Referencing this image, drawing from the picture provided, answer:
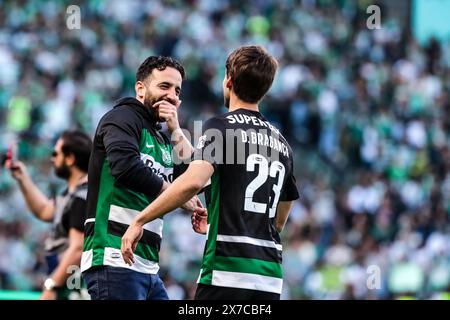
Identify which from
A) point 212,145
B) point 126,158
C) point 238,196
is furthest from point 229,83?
point 126,158

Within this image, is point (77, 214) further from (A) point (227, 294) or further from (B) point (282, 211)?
(A) point (227, 294)

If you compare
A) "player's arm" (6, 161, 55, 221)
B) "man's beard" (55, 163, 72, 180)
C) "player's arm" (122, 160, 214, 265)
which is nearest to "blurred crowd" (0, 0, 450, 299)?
"player's arm" (6, 161, 55, 221)

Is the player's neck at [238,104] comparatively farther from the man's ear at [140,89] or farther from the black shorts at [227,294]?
the black shorts at [227,294]

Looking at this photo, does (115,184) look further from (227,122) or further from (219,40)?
(219,40)

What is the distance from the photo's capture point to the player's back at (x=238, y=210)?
5.57m

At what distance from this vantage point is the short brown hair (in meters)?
5.69

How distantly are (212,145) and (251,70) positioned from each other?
18.4 inches

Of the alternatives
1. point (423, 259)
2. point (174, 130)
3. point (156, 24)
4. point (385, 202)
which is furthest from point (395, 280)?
point (174, 130)

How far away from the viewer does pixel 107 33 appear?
1955cm

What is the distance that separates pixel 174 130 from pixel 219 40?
570 inches

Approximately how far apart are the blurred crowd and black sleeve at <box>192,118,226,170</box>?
762cm

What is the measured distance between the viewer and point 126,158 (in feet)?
19.7

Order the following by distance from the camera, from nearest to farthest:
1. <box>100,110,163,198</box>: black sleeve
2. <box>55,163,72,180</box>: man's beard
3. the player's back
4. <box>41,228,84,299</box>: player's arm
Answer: the player's back → <box>100,110,163,198</box>: black sleeve → <box>41,228,84,299</box>: player's arm → <box>55,163,72,180</box>: man's beard

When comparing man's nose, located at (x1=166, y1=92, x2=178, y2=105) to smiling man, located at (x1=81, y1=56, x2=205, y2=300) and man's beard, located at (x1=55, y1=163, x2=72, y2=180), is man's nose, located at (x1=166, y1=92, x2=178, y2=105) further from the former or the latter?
man's beard, located at (x1=55, y1=163, x2=72, y2=180)
